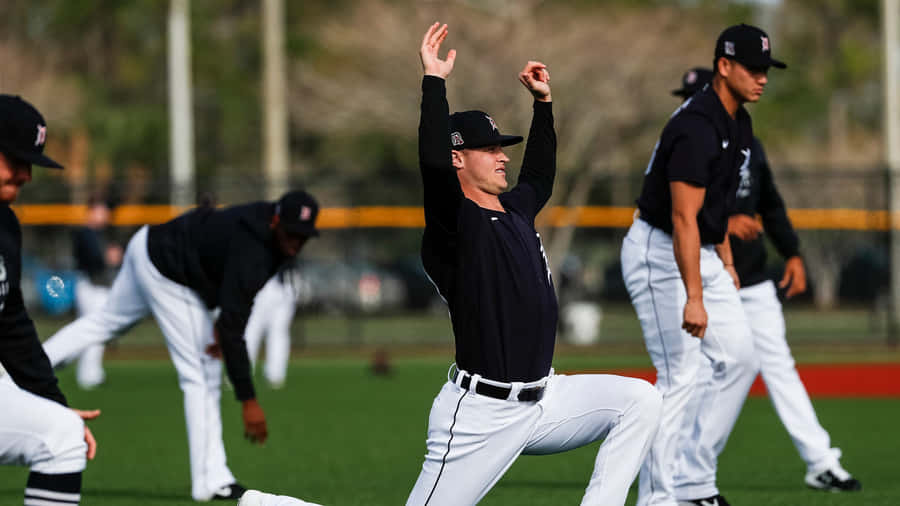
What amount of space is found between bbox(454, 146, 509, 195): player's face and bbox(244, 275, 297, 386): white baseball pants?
9185mm

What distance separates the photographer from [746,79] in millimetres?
6586

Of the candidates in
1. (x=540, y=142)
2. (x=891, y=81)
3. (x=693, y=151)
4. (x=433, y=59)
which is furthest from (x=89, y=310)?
(x=891, y=81)

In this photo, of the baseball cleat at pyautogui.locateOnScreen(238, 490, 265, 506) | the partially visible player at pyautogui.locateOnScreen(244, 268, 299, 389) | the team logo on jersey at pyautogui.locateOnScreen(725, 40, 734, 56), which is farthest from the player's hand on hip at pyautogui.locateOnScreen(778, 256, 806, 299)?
the partially visible player at pyautogui.locateOnScreen(244, 268, 299, 389)

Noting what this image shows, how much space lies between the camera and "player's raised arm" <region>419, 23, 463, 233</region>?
16.0 ft

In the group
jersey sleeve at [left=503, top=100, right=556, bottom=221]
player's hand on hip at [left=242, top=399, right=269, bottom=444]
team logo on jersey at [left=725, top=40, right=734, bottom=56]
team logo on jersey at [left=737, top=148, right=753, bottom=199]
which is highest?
team logo on jersey at [left=725, top=40, right=734, bottom=56]

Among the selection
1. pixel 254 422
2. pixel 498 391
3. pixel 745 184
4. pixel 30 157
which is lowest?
pixel 254 422

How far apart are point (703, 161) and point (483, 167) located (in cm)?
154

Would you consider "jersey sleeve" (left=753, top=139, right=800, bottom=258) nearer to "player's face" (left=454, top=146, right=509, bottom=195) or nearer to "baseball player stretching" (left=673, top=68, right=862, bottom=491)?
"baseball player stretching" (left=673, top=68, right=862, bottom=491)

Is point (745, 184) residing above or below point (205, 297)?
above

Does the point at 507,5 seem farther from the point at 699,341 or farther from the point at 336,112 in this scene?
the point at 699,341

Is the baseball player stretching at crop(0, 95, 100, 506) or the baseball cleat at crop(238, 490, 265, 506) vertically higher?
the baseball player stretching at crop(0, 95, 100, 506)

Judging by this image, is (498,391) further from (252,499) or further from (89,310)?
(89,310)

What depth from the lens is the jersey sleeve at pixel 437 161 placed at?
4.87 m

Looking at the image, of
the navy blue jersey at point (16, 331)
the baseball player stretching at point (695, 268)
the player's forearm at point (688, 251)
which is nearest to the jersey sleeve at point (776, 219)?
the baseball player stretching at point (695, 268)
